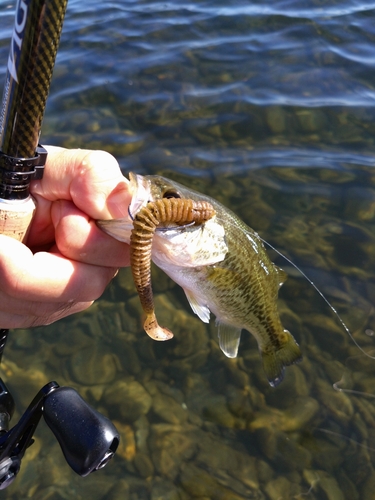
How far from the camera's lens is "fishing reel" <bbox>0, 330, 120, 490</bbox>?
6.28 feet

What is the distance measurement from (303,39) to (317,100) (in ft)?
6.20

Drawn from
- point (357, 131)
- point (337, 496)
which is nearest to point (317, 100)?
point (357, 131)

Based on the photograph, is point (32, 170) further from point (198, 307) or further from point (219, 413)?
A: point (219, 413)

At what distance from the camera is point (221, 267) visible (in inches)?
110

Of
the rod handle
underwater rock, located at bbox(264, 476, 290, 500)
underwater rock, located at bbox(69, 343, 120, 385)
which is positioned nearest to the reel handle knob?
the rod handle

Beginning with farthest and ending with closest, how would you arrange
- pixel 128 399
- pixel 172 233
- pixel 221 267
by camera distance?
pixel 128 399 → pixel 221 267 → pixel 172 233

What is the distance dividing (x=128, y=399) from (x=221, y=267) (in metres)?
1.74

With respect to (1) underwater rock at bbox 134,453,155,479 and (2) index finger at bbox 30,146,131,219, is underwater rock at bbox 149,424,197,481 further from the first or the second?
(2) index finger at bbox 30,146,131,219

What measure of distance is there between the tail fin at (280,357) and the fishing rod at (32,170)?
5.93 ft

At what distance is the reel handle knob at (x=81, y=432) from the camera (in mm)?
1906

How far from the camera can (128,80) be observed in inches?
278

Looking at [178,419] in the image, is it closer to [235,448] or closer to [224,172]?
[235,448]

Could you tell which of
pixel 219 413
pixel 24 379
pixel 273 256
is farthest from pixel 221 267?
pixel 24 379

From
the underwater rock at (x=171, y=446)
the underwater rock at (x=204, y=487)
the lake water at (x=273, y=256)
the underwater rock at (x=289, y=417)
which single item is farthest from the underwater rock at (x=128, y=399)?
the underwater rock at (x=289, y=417)
